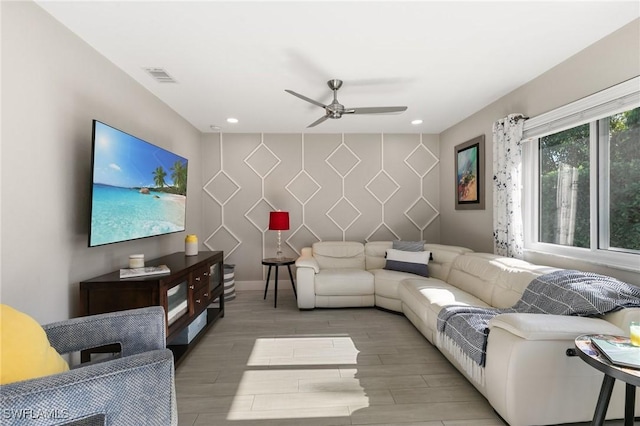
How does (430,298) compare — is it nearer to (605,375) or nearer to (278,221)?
(605,375)

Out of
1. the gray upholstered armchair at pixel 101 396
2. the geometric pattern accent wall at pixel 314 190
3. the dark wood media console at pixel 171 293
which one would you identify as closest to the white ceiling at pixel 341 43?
the geometric pattern accent wall at pixel 314 190

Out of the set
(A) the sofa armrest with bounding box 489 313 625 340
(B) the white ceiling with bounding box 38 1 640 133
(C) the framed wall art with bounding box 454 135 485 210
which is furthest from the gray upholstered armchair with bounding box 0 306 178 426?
(C) the framed wall art with bounding box 454 135 485 210

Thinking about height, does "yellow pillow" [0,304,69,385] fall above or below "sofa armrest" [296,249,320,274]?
above

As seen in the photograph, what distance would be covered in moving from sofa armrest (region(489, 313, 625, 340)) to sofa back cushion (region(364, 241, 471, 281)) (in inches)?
79.0

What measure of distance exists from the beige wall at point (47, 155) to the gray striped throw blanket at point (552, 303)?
268 cm

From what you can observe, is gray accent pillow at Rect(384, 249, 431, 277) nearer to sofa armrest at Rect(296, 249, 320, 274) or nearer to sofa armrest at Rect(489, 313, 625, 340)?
sofa armrest at Rect(296, 249, 320, 274)

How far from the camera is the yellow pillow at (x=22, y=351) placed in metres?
1.02

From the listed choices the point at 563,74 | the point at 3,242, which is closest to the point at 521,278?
the point at 563,74

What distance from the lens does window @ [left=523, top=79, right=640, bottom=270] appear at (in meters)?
2.22

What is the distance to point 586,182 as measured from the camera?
258cm

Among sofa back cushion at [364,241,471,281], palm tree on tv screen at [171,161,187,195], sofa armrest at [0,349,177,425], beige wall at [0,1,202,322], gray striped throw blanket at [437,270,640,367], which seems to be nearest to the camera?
sofa armrest at [0,349,177,425]

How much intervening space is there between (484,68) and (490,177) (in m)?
1.40

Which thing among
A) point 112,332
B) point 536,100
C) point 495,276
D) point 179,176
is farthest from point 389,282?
point 112,332

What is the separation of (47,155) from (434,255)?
3.96 metres
